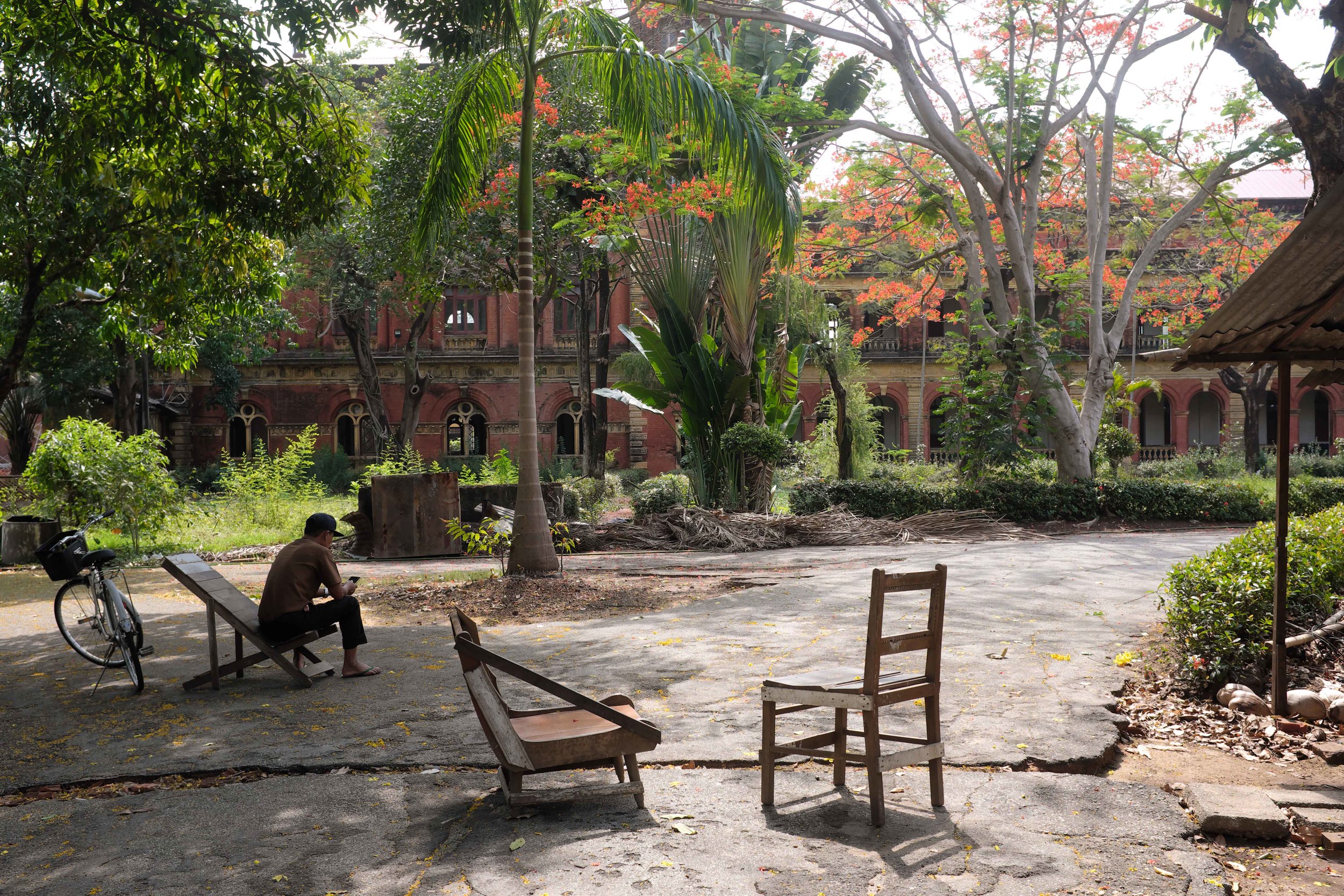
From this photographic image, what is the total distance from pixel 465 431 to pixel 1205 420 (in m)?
27.6

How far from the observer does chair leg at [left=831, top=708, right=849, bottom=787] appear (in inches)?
163

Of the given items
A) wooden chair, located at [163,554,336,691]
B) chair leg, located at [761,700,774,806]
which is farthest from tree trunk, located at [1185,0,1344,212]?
wooden chair, located at [163,554,336,691]

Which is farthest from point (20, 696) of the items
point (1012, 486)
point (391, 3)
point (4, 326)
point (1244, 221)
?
point (1244, 221)

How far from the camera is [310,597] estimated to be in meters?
6.10

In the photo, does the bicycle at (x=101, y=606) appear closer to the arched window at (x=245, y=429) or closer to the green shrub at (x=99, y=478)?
the green shrub at (x=99, y=478)

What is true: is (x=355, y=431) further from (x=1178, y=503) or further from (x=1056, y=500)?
(x=1178, y=503)

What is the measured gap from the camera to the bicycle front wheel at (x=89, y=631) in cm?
657

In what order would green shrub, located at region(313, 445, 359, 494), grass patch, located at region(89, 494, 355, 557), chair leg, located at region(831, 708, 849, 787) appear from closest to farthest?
chair leg, located at region(831, 708, 849, 787), grass patch, located at region(89, 494, 355, 557), green shrub, located at region(313, 445, 359, 494)

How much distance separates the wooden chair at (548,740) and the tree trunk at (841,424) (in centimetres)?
1991

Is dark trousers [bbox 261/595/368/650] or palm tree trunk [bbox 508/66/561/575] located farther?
palm tree trunk [bbox 508/66/561/575]

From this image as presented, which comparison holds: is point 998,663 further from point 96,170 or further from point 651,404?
point 651,404

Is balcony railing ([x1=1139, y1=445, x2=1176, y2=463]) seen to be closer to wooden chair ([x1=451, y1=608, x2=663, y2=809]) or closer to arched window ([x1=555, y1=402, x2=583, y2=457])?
arched window ([x1=555, y1=402, x2=583, y2=457])

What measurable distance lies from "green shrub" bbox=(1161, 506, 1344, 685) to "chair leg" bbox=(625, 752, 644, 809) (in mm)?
3533

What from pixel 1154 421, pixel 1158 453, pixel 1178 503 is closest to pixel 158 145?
pixel 1178 503
